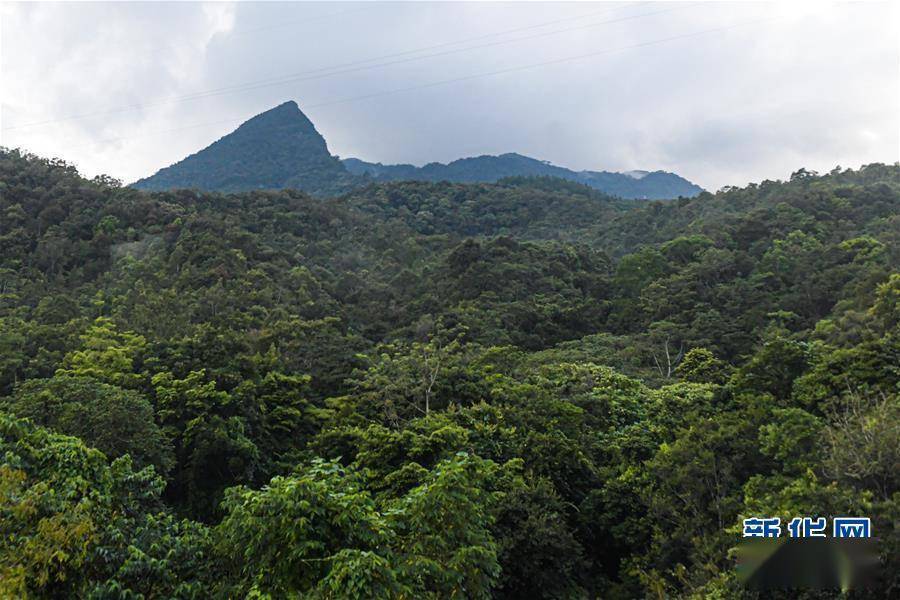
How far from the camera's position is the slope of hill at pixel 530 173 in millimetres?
128625

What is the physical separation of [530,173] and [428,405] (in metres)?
123

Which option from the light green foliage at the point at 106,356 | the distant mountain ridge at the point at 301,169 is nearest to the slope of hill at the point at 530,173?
the distant mountain ridge at the point at 301,169

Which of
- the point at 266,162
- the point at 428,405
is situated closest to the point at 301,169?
the point at 266,162

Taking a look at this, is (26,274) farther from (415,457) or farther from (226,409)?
(415,457)

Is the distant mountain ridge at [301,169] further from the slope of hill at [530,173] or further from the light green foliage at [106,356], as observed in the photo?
the light green foliage at [106,356]

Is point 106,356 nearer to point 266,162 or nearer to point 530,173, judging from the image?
point 266,162

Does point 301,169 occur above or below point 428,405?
above

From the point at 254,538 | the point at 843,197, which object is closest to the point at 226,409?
the point at 254,538

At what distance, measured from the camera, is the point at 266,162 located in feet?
361

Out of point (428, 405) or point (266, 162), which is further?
point (266, 162)

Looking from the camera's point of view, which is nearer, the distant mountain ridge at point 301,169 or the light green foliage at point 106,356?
the light green foliage at point 106,356

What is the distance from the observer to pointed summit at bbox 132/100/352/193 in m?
103

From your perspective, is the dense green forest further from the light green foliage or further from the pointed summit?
the pointed summit

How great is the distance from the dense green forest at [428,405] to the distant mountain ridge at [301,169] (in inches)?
Result: 2311
